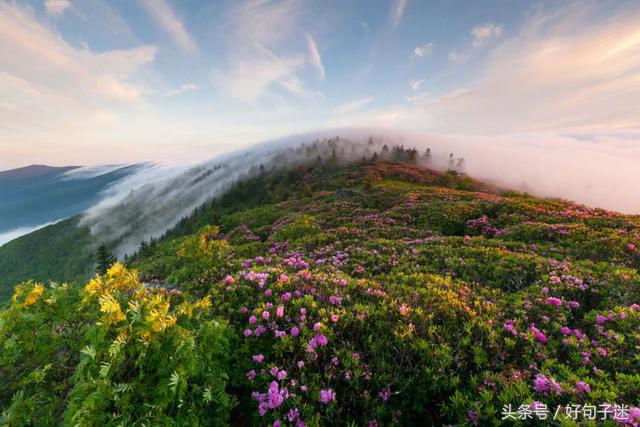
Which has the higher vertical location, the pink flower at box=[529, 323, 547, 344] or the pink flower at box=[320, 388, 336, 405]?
the pink flower at box=[320, 388, 336, 405]

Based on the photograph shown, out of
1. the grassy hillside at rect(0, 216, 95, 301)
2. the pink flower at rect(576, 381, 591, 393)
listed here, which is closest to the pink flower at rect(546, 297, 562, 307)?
the pink flower at rect(576, 381, 591, 393)

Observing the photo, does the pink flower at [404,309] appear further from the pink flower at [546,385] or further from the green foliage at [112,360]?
the green foliage at [112,360]

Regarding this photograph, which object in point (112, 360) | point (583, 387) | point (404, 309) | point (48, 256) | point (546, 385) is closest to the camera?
point (112, 360)

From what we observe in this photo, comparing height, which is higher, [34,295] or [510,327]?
[34,295]

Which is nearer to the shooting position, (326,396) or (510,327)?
(326,396)

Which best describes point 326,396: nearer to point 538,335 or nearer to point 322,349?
point 322,349

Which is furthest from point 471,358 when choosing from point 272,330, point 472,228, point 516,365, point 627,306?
point 472,228

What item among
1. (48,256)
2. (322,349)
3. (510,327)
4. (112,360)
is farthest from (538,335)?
(48,256)

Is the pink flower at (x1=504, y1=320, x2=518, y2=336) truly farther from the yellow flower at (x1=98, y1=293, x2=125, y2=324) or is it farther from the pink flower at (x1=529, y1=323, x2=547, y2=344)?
the yellow flower at (x1=98, y1=293, x2=125, y2=324)

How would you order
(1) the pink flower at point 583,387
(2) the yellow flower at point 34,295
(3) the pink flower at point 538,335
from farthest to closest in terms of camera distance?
(3) the pink flower at point 538,335, (2) the yellow flower at point 34,295, (1) the pink flower at point 583,387

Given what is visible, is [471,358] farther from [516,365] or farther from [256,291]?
[256,291]

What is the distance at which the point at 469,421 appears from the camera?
356 centimetres

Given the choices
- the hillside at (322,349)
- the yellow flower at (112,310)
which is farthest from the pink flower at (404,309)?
the yellow flower at (112,310)

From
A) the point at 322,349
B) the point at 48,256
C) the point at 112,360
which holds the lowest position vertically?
the point at 48,256
